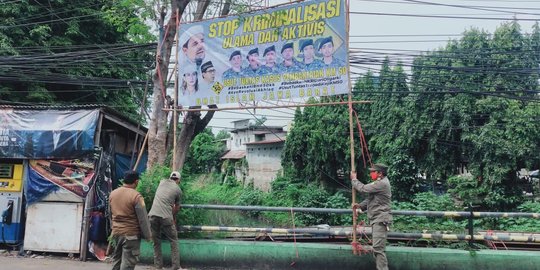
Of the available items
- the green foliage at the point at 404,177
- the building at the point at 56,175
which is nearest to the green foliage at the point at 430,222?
the green foliage at the point at 404,177

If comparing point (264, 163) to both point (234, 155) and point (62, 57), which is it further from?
point (62, 57)

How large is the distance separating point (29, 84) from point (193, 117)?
36.4 ft

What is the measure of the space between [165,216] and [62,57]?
10.3 meters

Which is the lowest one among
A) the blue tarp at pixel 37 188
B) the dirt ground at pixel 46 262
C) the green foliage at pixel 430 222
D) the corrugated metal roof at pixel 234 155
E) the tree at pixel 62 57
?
the dirt ground at pixel 46 262

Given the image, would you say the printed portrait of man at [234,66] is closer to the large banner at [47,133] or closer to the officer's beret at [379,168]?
the large banner at [47,133]

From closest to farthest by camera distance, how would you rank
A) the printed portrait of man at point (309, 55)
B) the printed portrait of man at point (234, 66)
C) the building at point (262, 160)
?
the printed portrait of man at point (309, 55) → the printed portrait of man at point (234, 66) → the building at point (262, 160)

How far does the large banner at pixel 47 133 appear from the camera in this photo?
27.4 feet

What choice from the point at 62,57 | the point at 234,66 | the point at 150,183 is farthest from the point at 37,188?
the point at 62,57

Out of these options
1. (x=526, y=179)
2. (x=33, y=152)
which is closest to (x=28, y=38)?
(x=33, y=152)

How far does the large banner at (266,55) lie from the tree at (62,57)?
5.39m

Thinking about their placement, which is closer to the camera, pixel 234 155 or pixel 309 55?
pixel 309 55

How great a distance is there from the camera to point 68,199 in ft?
27.3

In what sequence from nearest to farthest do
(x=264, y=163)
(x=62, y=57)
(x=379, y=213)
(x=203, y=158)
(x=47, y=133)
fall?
(x=379, y=213) < (x=47, y=133) < (x=62, y=57) < (x=264, y=163) < (x=203, y=158)

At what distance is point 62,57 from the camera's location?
48.0 ft
